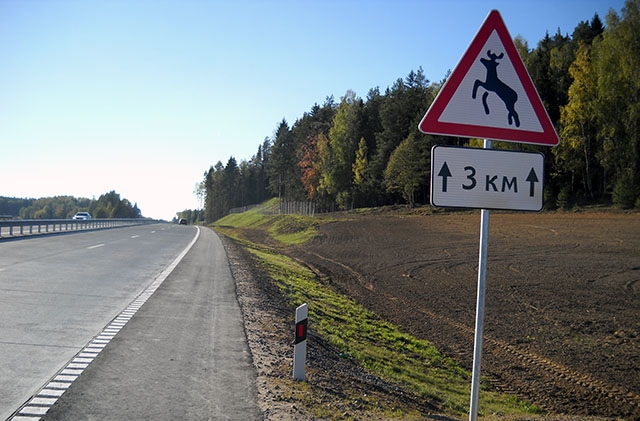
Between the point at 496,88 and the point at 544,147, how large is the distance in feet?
179

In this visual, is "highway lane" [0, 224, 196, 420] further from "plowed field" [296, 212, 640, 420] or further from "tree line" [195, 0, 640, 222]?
"tree line" [195, 0, 640, 222]

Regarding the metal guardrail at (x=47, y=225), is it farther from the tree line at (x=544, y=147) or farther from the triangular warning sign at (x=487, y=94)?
the triangular warning sign at (x=487, y=94)

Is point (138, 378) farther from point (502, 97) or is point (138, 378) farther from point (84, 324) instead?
point (502, 97)

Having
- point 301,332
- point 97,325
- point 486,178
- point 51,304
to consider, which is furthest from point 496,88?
point 51,304

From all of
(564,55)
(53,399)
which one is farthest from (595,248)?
(564,55)

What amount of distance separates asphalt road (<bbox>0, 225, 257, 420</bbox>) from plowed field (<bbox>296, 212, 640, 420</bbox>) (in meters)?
5.66

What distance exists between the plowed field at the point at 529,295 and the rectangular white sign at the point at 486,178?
6146 mm

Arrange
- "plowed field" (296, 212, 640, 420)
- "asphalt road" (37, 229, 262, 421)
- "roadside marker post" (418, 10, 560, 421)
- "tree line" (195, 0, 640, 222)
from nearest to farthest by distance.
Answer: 1. "roadside marker post" (418, 10, 560, 421)
2. "asphalt road" (37, 229, 262, 421)
3. "plowed field" (296, 212, 640, 420)
4. "tree line" (195, 0, 640, 222)

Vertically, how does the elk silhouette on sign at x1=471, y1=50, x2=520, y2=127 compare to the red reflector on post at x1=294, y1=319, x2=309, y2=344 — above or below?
above

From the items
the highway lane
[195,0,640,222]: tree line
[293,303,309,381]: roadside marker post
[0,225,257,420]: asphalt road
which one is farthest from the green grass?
[195,0,640,222]: tree line

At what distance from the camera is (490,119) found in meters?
4.25

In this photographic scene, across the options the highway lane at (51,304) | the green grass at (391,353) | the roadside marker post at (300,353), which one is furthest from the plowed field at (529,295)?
the highway lane at (51,304)

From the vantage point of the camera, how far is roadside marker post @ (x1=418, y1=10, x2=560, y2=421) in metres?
4.13

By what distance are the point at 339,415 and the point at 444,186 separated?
269 cm
